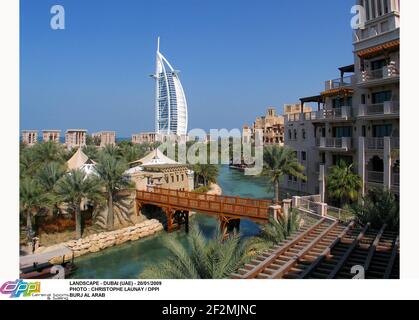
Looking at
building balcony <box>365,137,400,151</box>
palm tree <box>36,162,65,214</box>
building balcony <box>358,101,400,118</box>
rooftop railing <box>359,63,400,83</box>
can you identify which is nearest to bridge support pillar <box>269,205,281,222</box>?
building balcony <box>365,137,400,151</box>

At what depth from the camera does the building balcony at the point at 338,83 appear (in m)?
17.0

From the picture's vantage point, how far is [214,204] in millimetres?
16953

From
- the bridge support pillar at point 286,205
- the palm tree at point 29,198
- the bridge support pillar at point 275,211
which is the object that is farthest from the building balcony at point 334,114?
the palm tree at point 29,198

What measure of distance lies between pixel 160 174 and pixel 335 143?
1127 centimetres

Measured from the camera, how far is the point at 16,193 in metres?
6.70

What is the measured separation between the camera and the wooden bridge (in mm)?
15622

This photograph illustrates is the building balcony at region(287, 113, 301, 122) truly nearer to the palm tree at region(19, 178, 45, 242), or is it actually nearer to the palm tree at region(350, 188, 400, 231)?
the palm tree at region(350, 188, 400, 231)

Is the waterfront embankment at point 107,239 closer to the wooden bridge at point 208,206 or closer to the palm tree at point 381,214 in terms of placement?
the wooden bridge at point 208,206

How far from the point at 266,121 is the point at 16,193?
62.4 meters

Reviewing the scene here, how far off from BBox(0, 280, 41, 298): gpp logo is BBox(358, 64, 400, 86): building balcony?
1426 cm

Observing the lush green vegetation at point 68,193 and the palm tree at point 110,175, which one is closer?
the lush green vegetation at point 68,193

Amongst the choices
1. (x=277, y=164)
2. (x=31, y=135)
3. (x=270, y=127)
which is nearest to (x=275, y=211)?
(x=277, y=164)
